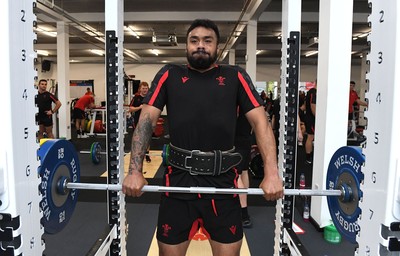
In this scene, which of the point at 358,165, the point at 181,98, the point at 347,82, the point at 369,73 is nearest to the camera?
the point at 369,73

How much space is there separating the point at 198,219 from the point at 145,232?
1.61 metres

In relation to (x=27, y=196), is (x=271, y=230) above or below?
below

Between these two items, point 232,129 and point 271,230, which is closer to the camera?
point 232,129

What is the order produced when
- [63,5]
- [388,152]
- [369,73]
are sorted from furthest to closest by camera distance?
1. [63,5]
2. [369,73]
3. [388,152]

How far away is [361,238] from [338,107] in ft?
7.23

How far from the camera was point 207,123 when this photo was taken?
1619mm

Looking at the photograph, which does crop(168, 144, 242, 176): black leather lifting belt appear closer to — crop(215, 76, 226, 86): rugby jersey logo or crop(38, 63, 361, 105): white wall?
crop(215, 76, 226, 86): rugby jersey logo

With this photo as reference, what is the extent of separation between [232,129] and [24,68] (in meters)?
0.97

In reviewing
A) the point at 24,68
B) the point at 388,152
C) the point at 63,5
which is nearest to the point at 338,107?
the point at 388,152

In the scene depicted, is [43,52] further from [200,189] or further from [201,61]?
[200,189]

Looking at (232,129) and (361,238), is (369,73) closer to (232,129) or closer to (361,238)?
(361,238)

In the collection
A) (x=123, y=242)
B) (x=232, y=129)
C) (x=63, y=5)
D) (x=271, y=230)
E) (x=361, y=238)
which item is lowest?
(x=271, y=230)

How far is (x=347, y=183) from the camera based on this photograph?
59.8 inches

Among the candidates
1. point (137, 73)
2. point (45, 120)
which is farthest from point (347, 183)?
point (137, 73)
